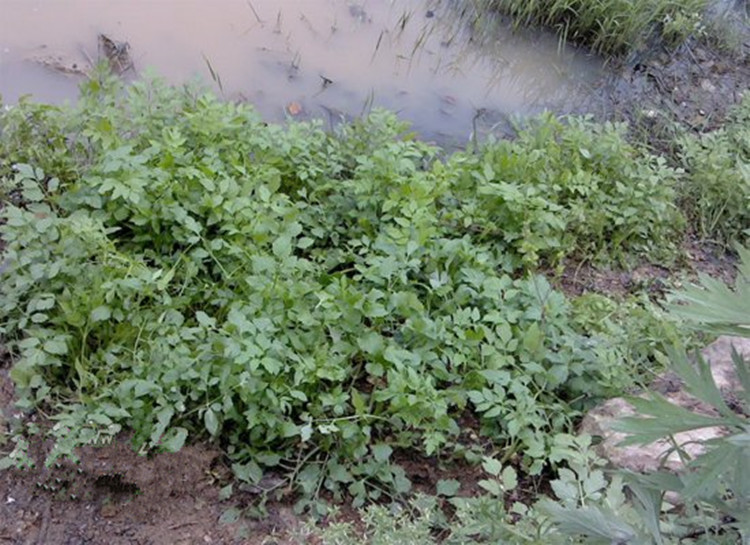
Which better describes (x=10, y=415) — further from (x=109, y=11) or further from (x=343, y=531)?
(x=109, y=11)

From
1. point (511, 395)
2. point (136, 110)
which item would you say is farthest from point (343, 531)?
point (136, 110)

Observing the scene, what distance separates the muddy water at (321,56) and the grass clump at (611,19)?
0.12 m

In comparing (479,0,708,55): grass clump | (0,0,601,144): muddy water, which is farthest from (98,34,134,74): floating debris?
(479,0,708,55): grass clump

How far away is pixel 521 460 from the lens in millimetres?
A: 2863

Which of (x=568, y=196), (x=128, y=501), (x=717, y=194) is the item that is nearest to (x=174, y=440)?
(x=128, y=501)

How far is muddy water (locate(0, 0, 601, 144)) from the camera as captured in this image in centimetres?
430

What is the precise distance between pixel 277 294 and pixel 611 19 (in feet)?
11.1

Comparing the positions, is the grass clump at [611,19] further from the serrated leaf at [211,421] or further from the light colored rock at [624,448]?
the serrated leaf at [211,421]

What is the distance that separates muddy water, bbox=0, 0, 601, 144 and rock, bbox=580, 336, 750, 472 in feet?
6.49

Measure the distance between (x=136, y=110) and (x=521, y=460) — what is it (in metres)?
2.08

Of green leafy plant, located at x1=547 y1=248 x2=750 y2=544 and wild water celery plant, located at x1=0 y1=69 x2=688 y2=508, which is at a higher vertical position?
green leafy plant, located at x1=547 y1=248 x2=750 y2=544

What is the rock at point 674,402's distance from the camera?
8.82 ft

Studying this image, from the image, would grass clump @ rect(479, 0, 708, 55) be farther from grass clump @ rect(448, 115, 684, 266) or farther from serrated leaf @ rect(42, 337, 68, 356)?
serrated leaf @ rect(42, 337, 68, 356)

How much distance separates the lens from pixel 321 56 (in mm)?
4719
